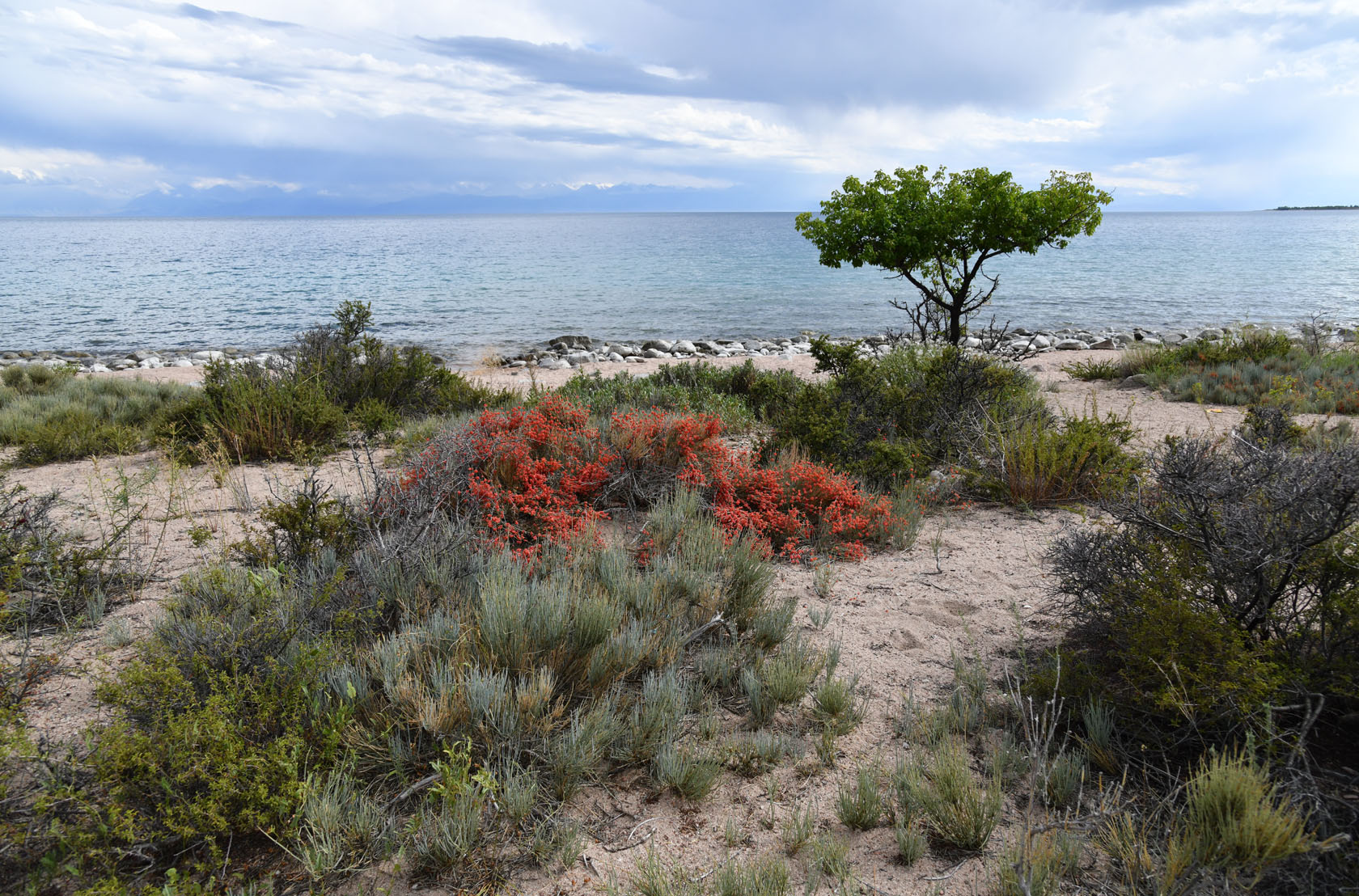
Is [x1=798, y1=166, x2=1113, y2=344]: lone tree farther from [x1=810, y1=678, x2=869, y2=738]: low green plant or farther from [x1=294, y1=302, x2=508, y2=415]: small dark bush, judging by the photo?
[x1=810, y1=678, x2=869, y2=738]: low green plant

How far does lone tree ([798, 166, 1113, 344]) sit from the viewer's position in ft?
39.6

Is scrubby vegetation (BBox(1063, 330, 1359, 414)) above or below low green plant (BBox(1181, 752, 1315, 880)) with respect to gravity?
above

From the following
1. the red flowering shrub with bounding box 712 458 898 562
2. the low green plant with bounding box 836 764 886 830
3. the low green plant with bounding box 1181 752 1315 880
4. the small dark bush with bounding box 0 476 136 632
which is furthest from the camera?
the red flowering shrub with bounding box 712 458 898 562

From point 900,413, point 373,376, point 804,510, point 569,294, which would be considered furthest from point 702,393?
point 569,294

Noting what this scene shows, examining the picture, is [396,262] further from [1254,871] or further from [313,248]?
[1254,871]

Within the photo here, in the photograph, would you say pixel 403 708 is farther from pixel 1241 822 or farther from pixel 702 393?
pixel 702 393

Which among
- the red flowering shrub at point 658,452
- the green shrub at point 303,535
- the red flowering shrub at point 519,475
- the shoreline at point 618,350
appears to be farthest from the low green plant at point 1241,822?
the shoreline at point 618,350

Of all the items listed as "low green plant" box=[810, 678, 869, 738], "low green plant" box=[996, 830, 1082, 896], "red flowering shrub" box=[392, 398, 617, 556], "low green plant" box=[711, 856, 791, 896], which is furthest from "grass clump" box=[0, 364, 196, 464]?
"low green plant" box=[996, 830, 1082, 896]

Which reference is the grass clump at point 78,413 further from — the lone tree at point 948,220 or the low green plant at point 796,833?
the lone tree at point 948,220

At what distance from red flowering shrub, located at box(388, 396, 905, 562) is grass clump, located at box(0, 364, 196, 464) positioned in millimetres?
4760

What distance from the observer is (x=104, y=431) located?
8.11 m

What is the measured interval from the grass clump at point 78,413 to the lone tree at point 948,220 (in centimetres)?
1103

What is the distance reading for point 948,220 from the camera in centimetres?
1227

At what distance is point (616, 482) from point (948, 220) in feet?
31.4
